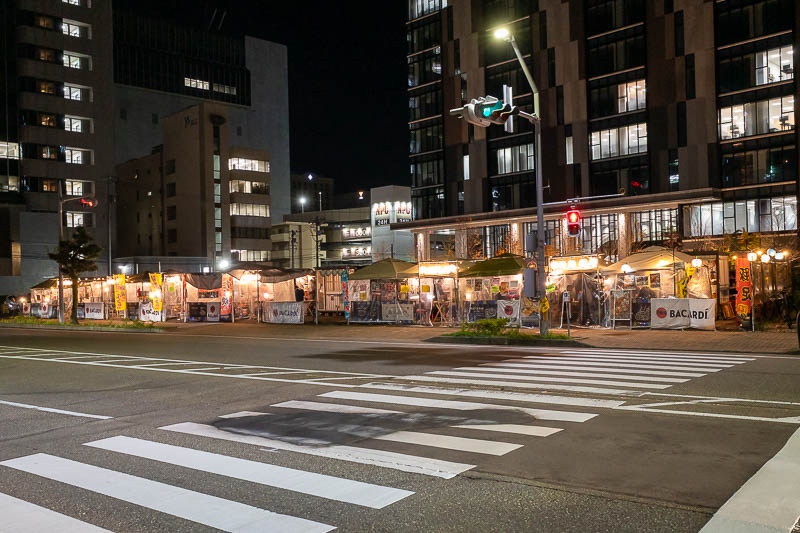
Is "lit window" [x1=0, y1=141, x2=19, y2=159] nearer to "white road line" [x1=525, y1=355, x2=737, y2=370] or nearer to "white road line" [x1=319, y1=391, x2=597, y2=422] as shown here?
"white road line" [x1=525, y1=355, x2=737, y2=370]

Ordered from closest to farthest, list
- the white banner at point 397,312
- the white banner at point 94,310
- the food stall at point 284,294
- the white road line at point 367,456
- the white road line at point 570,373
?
1. the white road line at point 367,456
2. the white road line at point 570,373
3. the white banner at point 397,312
4. the food stall at point 284,294
5. the white banner at point 94,310

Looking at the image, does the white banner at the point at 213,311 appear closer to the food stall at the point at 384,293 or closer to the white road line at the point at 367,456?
the food stall at the point at 384,293

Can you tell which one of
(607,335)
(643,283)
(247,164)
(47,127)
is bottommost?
(607,335)

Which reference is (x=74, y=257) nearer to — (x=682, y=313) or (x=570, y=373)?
(x=682, y=313)

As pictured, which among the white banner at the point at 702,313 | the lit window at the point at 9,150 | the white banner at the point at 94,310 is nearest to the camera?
the white banner at the point at 702,313

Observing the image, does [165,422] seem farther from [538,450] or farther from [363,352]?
[363,352]

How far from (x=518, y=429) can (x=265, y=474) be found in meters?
3.41

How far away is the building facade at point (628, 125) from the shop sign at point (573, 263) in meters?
15.7

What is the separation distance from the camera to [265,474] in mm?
6656

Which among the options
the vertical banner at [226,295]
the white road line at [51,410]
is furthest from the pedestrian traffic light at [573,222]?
the vertical banner at [226,295]

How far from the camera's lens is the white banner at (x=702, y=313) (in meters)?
24.2

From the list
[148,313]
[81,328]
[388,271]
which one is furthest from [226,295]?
[388,271]

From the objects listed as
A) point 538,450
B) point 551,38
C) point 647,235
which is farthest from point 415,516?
point 551,38

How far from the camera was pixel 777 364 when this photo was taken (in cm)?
1491
